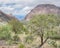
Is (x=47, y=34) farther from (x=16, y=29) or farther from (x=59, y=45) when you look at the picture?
(x=16, y=29)

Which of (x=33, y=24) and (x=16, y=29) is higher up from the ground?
(x=33, y=24)

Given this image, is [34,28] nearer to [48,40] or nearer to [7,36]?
[48,40]

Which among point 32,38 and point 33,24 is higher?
point 33,24

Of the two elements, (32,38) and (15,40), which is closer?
(32,38)

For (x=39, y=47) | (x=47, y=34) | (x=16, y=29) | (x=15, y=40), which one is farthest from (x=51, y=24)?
(x=16, y=29)

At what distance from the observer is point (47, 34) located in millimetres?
33875

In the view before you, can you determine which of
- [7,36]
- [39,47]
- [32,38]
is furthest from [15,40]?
[39,47]

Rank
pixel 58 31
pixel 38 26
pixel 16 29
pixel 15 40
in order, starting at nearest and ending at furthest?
pixel 38 26
pixel 58 31
pixel 15 40
pixel 16 29

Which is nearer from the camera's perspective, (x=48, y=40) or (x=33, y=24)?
(x=33, y=24)

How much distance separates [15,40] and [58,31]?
305 inches

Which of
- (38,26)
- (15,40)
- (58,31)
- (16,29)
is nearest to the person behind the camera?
(38,26)

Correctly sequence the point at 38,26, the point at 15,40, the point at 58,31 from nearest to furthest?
the point at 38,26, the point at 58,31, the point at 15,40

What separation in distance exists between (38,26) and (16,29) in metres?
15.4

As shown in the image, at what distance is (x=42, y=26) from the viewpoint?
1289 inches
